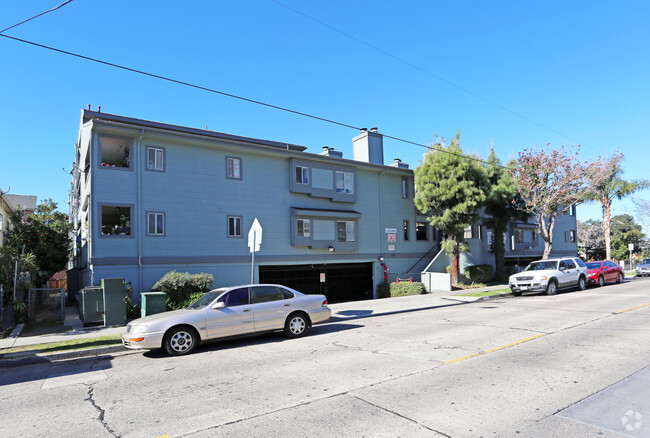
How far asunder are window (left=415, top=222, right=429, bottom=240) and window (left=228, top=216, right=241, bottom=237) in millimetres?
12856

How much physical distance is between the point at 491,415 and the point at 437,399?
75 centimetres

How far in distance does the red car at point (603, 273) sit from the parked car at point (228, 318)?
61.9 feet

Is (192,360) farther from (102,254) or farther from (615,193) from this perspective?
(615,193)

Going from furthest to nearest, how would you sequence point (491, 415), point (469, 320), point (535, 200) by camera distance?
point (535, 200)
point (469, 320)
point (491, 415)

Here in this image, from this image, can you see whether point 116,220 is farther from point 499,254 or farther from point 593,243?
point 593,243

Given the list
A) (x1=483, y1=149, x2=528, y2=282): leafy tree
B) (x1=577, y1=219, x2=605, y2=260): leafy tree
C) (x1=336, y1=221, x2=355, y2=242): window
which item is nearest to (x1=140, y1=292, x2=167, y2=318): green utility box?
(x1=336, y1=221, x2=355, y2=242): window

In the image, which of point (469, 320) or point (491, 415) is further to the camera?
point (469, 320)

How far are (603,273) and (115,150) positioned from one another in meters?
26.7

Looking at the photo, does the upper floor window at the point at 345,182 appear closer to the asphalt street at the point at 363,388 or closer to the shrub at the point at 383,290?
the shrub at the point at 383,290

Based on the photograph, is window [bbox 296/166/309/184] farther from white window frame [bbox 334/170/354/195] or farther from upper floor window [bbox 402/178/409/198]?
upper floor window [bbox 402/178/409/198]

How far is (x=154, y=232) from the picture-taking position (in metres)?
18.3

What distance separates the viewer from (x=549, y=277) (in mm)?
19188

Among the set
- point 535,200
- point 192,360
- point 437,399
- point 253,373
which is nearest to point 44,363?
point 192,360

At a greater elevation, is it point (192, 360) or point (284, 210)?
point (284, 210)
